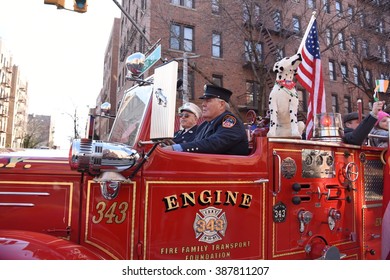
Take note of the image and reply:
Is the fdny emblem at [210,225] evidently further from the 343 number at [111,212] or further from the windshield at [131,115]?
the windshield at [131,115]

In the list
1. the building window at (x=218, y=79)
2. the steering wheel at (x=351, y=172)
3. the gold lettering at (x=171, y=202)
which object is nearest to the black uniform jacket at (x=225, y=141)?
the gold lettering at (x=171, y=202)

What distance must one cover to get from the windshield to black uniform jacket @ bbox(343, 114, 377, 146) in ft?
7.03

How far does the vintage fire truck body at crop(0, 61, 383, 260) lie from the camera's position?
1.92 metres

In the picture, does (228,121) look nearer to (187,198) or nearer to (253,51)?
(187,198)

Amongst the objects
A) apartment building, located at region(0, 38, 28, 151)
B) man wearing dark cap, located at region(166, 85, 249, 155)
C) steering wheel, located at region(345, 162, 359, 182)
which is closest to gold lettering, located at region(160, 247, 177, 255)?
man wearing dark cap, located at region(166, 85, 249, 155)

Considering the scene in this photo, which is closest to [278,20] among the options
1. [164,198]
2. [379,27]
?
[379,27]

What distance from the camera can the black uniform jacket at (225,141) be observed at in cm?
259

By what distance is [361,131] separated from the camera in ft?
10.4

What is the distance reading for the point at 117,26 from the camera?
31297mm

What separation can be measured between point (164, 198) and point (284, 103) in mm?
1831

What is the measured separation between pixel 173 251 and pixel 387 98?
1451 centimetres

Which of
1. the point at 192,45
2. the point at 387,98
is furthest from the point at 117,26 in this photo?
the point at 387,98

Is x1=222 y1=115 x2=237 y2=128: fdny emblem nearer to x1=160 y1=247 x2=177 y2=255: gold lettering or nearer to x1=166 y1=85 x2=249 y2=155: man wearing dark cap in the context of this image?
x1=166 y1=85 x2=249 y2=155: man wearing dark cap

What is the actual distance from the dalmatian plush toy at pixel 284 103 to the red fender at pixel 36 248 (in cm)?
222
